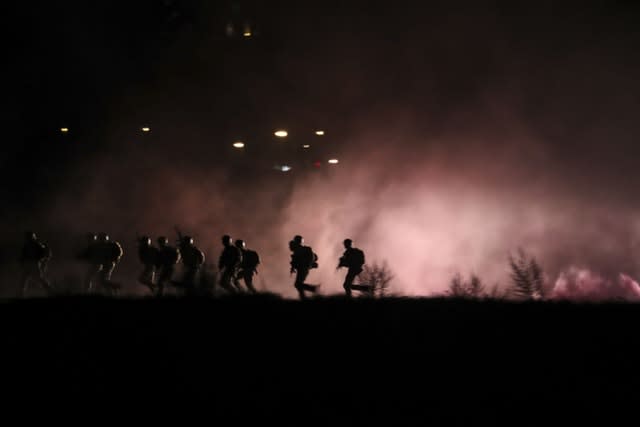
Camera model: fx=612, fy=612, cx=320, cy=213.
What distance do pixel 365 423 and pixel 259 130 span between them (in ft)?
79.9

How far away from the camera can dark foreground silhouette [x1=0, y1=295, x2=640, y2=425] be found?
629 cm

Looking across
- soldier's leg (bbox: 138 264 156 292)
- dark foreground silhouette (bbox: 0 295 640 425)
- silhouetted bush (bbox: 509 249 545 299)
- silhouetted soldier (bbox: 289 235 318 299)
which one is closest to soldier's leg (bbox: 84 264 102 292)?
soldier's leg (bbox: 138 264 156 292)

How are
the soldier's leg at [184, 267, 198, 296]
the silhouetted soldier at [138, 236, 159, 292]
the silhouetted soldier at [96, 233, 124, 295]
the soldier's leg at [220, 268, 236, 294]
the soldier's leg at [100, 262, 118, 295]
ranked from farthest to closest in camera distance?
the silhouetted soldier at [96, 233, 124, 295] → the soldier's leg at [100, 262, 118, 295] → the silhouetted soldier at [138, 236, 159, 292] → the soldier's leg at [220, 268, 236, 294] → the soldier's leg at [184, 267, 198, 296]

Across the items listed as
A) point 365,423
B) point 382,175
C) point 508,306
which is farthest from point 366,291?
point 382,175

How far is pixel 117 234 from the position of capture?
27219 mm

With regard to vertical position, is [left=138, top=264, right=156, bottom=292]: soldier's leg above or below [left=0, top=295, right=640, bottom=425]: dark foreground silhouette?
above

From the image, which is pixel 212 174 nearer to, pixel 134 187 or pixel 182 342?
pixel 134 187

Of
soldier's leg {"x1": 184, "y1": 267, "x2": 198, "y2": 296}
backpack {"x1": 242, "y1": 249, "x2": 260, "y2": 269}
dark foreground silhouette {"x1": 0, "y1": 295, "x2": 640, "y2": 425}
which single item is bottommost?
dark foreground silhouette {"x1": 0, "y1": 295, "x2": 640, "y2": 425}

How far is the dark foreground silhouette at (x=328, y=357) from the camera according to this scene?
6293 mm

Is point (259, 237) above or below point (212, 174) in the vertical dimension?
below

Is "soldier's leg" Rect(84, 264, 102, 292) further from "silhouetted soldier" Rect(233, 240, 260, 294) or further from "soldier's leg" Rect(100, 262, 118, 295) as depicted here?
"silhouetted soldier" Rect(233, 240, 260, 294)

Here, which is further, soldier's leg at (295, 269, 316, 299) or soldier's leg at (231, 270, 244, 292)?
soldier's leg at (231, 270, 244, 292)

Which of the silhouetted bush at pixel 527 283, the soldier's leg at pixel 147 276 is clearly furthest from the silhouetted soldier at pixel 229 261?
the silhouetted bush at pixel 527 283

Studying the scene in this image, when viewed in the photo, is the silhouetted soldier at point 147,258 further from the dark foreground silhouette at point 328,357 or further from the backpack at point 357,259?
the dark foreground silhouette at point 328,357
